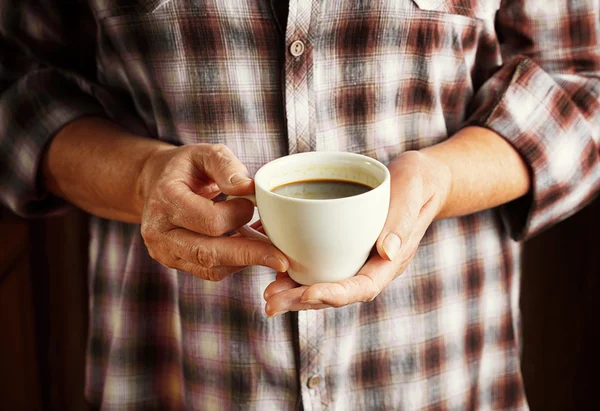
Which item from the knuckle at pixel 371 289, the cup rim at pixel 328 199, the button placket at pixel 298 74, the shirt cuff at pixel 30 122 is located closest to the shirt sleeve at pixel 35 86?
the shirt cuff at pixel 30 122

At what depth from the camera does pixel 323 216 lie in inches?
25.7

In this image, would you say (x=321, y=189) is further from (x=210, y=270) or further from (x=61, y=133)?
(x=61, y=133)

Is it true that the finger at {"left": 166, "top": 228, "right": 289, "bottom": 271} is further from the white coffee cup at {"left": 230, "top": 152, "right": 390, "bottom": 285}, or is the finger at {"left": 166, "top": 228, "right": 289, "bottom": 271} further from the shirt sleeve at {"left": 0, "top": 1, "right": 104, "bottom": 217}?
the shirt sleeve at {"left": 0, "top": 1, "right": 104, "bottom": 217}

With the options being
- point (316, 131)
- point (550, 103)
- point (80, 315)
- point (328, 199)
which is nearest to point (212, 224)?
point (328, 199)

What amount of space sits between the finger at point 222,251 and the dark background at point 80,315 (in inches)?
35.1

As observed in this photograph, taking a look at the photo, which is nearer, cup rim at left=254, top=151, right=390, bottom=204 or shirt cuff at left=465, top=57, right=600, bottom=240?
cup rim at left=254, top=151, right=390, bottom=204

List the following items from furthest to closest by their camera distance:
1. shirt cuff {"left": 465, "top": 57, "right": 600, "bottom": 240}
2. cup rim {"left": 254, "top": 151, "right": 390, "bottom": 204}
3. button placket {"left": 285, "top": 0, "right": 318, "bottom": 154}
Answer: shirt cuff {"left": 465, "top": 57, "right": 600, "bottom": 240}
button placket {"left": 285, "top": 0, "right": 318, "bottom": 154}
cup rim {"left": 254, "top": 151, "right": 390, "bottom": 204}

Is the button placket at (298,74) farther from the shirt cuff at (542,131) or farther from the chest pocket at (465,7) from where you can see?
the shirt cuff at (542,131)

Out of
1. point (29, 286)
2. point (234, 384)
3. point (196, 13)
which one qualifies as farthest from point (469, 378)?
point (29, 286)

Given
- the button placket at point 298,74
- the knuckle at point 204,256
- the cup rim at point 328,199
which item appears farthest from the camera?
the button placket at point 298,74

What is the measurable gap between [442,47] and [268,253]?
1.36ft

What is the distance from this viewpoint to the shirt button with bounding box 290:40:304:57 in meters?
0.86

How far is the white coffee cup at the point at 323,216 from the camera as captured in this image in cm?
65

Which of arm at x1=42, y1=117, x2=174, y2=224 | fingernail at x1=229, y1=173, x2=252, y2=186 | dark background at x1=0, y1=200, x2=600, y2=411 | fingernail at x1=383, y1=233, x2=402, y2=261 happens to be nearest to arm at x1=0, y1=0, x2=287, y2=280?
arm at x1=42, y1=117, x2=174, y2=224
